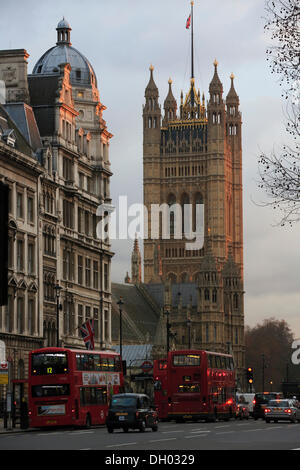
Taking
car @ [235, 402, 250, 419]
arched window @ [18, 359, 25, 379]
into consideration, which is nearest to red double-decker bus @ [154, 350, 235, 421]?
car @ [235, 402, 250, 419]

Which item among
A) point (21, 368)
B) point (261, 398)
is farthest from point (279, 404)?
point (21, 368)

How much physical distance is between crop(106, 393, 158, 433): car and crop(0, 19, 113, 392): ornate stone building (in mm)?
20928

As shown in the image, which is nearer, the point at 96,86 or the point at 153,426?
the point at 153,426

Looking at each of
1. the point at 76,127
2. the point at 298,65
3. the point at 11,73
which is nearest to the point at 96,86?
the point at 76,127

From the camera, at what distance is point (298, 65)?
34.2 metres

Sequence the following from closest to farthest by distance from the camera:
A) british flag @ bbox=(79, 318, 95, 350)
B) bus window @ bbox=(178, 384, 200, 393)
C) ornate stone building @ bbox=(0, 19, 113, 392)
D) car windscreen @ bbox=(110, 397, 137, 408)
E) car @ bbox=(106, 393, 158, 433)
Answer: car @ bbox=(106, 393, 158, 433)
car windscreen @ bbox=(110, 397, 137, 408)
bus window @ bbox=(178, 384, 200, 393)
british flag @ bbox=(79, 318, 95, 350)
ornate stone building @ bbox=(0, 19, 113, 392)

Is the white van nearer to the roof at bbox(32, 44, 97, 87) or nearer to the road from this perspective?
the roof at bbox(32, 44, 97, 87)

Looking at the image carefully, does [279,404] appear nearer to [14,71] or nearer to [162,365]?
[162,365]

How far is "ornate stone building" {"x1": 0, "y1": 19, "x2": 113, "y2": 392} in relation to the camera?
76.2 metres

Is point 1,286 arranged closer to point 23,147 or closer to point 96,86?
point 23,147

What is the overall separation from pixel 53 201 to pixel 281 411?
2370 centimetres

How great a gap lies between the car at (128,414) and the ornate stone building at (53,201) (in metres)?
20.9

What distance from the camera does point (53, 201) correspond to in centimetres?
8400
